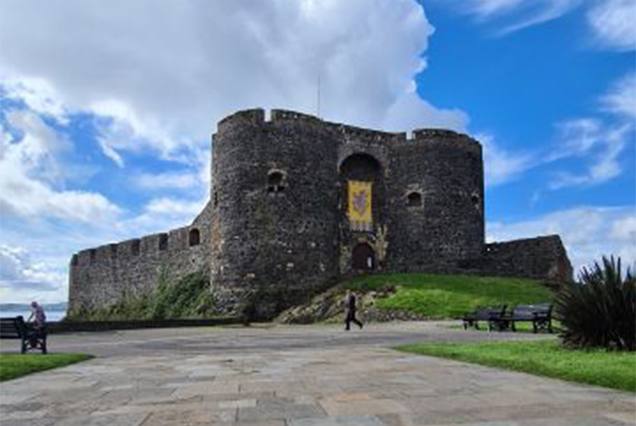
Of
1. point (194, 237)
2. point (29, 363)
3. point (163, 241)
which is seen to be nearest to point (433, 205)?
point (194, 237)

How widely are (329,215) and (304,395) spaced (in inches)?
1090

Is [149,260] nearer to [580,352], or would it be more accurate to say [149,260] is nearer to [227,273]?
[227,273]

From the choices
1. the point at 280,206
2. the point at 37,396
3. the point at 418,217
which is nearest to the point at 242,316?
the point at 280,206

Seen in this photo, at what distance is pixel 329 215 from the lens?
35406 millimetres

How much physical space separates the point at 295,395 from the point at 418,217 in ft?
98.6

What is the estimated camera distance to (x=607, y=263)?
1221 cm

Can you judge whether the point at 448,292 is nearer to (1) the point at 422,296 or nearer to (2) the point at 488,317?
(1) the point at 422,296

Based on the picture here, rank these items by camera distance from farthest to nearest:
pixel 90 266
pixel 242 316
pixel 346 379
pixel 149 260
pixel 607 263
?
pixel 90 266, pixel 149 260, pixel 242 316, pixel 607 263, pixel 346 379

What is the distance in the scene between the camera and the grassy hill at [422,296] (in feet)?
91.8

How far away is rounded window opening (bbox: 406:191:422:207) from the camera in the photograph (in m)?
37.6

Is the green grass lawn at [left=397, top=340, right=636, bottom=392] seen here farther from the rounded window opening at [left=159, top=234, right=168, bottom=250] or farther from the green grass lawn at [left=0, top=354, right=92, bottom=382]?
the rounded window opening at [left=159, top=234, right=168, bottom=250]

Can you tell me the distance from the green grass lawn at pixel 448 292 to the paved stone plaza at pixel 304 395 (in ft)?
51.5

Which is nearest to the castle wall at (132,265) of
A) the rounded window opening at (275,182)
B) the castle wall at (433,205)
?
the rounded window opening at (275,182)

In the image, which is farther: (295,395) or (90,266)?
(90,266)
